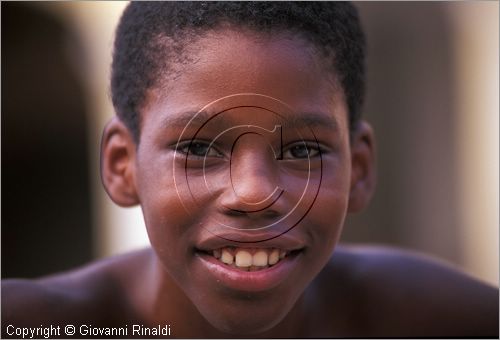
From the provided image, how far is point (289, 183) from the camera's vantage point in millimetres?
691

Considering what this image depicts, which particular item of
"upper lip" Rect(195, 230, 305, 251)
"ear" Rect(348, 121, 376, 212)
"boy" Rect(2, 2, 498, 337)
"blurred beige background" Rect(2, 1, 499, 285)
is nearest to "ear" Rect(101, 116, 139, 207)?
"boy" Rect(2, 2, 498, 337)

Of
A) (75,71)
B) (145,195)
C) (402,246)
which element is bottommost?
(402,246)

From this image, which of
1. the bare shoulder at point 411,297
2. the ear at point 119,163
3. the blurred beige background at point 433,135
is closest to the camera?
the ear at point 119,163

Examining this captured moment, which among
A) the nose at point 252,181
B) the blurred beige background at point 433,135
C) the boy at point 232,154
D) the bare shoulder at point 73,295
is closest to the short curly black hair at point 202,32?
the boy at point 232,154

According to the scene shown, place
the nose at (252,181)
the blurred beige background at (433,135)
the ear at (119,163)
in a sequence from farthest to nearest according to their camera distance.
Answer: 1. the blurred beige background at (433,135)
2. the ear at (119,163)
3. the nose at (252,181)

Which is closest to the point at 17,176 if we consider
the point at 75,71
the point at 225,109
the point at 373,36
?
the point at 75,71

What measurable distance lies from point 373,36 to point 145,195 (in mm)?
1224

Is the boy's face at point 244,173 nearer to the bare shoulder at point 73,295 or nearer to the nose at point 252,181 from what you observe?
the nose at point 252,181

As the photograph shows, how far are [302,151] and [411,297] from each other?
0.38 m

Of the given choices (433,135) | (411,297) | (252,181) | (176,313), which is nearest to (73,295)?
(176,313)

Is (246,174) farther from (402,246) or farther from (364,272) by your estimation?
(402,246)

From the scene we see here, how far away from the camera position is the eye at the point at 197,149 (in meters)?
A: 0.68

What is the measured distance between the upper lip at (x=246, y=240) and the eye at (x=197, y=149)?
8 centimetres

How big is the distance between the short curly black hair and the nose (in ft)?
0.39
